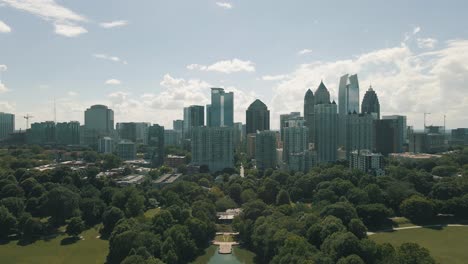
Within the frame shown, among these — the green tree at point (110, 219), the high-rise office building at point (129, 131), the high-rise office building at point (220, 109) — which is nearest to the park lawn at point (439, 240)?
the green tree at point (110, 219)

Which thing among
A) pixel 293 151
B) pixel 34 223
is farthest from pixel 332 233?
pixel 293 151

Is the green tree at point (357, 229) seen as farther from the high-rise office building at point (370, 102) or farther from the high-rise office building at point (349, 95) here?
the high-rise office building at point (370, 102)

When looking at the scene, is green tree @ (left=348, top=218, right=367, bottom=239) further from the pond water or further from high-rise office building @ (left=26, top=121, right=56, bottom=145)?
high-rise office building @ (left=26, top=121, right=56, bottom=145)

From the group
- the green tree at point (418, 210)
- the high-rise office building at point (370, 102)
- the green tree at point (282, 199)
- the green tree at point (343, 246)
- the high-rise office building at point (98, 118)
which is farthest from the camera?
the high-rise office building at point (98, 118)

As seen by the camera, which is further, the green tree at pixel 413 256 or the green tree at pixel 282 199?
→ the green tree at pixel 282 199

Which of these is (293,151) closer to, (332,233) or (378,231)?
(378,231)

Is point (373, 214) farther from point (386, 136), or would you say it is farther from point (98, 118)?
point (98, 118)

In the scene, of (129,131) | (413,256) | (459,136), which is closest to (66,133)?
(129,131)
